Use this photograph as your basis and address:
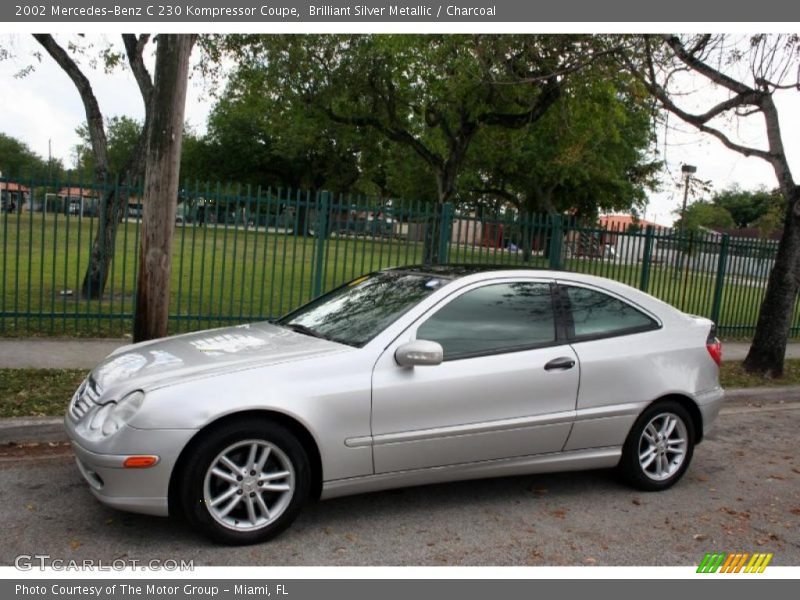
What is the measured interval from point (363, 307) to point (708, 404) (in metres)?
2.66

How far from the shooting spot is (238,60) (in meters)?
15.9

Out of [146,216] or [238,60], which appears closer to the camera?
[146,216]

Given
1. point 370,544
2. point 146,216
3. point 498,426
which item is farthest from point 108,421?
point 146,216

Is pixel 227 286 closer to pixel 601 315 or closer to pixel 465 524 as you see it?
pixel 601 315

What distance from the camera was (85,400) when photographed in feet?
14.2

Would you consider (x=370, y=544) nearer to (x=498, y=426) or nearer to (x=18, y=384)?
(x=498, y=426)

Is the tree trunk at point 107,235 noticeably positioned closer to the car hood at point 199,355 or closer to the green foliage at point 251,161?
the car hood at point 199,355

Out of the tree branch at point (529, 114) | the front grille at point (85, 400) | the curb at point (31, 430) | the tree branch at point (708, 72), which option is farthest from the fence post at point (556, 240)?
the front grille at point (85, 400)

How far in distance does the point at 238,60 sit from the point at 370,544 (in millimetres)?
13848

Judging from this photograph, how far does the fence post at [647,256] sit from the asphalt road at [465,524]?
22.8 feet

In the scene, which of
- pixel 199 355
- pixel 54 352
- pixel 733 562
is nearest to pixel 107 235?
pixel 54 352

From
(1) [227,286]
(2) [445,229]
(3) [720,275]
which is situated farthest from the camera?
(1) [227,286]

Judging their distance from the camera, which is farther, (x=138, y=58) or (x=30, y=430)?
(x=138, y=58)

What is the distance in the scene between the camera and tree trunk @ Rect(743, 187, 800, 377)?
9930 mm
